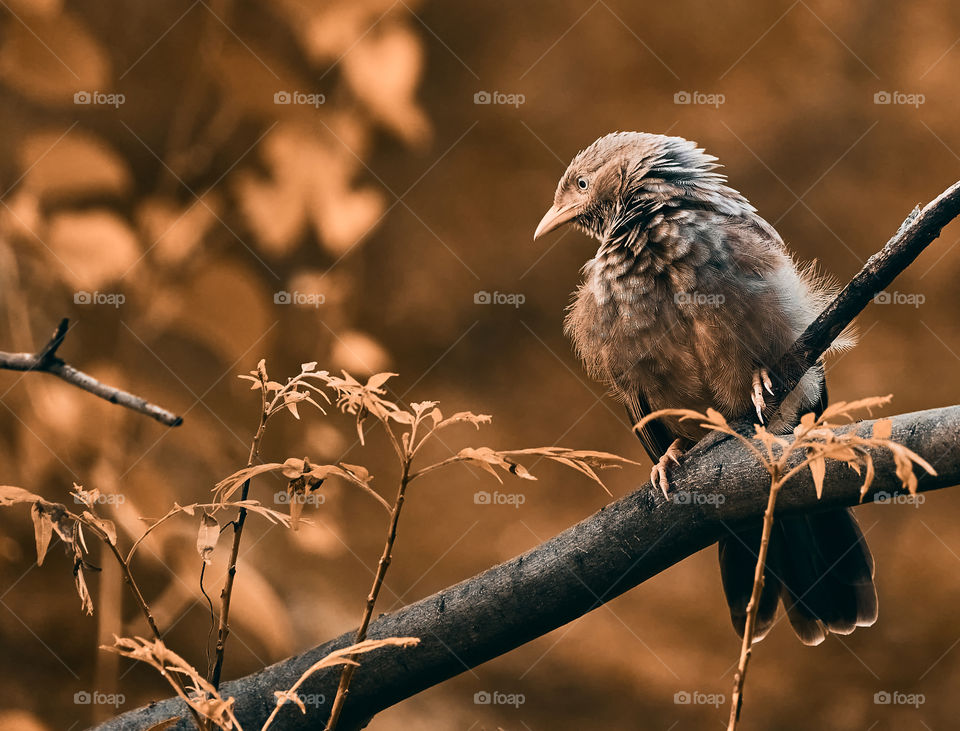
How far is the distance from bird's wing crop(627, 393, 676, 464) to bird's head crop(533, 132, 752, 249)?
0.51 metres

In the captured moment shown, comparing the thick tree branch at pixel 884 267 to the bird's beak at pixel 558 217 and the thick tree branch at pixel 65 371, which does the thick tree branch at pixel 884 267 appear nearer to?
the bird's beak at pixel 558 217

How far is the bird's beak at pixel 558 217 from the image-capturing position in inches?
99.3

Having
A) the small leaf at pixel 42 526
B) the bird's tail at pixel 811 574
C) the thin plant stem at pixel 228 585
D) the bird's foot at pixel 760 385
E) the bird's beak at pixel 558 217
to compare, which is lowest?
the bird's tail at pixel 811 574

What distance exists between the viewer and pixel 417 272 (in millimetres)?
3436

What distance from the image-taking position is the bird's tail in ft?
7.25

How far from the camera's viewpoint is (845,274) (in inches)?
131

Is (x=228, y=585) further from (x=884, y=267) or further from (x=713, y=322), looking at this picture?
(x=713, y=322)

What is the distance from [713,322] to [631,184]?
474 millimetres

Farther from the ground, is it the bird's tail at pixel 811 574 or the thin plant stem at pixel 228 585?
the thin plant stem at pixel 228 585

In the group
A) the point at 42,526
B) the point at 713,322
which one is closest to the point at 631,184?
the point at 713,322

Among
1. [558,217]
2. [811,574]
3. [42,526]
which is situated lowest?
[811,574]

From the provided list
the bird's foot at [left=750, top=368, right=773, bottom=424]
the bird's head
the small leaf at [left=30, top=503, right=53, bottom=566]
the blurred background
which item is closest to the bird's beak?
the bird's head

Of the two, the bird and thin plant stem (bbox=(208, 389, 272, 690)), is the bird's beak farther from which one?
thin plant stem (bbox=(208, 389, 272, 690))

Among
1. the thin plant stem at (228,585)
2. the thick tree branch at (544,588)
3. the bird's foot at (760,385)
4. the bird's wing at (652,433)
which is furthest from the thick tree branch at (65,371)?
the bird's wing at (652,433)
